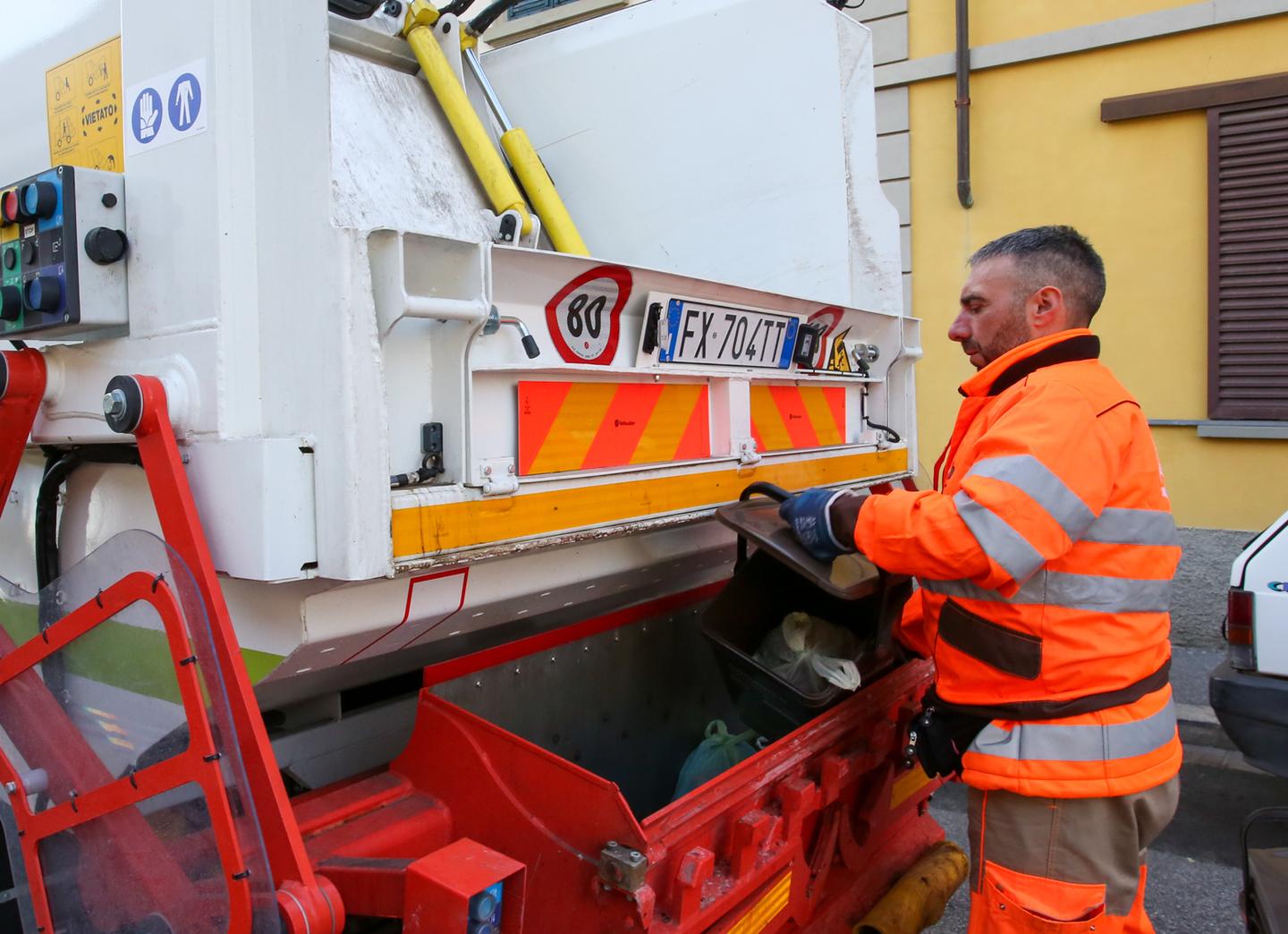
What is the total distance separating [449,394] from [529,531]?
26 centimetres

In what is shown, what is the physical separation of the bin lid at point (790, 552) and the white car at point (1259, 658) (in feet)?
6.34

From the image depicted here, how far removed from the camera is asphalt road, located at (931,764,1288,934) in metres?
3.14

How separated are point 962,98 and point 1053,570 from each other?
506 cm

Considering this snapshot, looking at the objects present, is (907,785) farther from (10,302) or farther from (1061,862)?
(10,302)

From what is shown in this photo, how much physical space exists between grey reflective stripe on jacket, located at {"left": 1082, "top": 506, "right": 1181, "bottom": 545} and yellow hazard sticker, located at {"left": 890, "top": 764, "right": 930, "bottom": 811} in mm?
865

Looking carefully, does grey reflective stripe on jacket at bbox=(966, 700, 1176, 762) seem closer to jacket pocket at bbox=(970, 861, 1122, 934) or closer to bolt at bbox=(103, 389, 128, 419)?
jacket pocket at bbox=(970, 861, 1122, 934)

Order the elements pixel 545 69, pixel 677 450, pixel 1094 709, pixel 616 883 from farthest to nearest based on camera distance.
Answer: pixel 545 69
pixel 677 450
pixel 1094 709
pixel 616 883

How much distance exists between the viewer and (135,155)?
1651mm

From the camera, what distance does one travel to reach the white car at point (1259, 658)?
10.7 ft

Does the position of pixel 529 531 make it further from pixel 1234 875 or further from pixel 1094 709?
pixel 1234 875

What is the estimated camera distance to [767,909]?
1821 mm

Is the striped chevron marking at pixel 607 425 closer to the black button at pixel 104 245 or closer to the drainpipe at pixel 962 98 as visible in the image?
the black button at pixel 104 245

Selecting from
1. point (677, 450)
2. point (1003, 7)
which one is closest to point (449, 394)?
point (677, 450)

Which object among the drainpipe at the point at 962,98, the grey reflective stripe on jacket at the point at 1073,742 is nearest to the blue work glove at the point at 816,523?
the grey reflective stripe on jacket at the point at 1073,742
